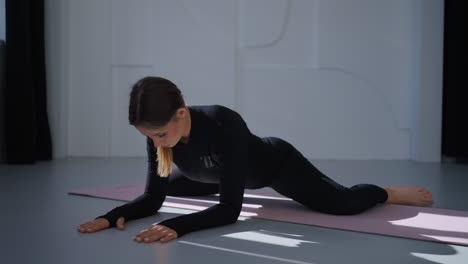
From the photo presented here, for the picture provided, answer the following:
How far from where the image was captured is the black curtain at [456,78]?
163 inches

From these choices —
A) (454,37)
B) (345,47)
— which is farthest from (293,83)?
(454,37)

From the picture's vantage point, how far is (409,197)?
216cm

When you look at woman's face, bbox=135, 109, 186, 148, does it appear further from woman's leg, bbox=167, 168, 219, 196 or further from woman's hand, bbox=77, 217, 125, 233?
woman's leg, bbox=167, 168, 219, 196

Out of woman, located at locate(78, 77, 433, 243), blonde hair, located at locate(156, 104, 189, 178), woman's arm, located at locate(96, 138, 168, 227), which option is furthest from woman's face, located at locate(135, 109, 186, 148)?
woman's arm, located at locate(96, 138, 168, 227)

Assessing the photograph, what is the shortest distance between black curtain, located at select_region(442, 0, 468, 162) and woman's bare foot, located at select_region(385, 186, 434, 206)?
2.29 metres

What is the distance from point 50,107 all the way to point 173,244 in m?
3.03

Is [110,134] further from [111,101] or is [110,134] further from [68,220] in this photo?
[68,220]

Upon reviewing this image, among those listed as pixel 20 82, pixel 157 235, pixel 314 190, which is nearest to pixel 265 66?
pixel 20 82

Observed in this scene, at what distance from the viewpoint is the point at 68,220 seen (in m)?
1.84

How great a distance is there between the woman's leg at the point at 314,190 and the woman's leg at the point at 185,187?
0.42 meters

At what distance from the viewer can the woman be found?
4.83 feet

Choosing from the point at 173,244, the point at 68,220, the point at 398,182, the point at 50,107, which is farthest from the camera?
the point at 50,107

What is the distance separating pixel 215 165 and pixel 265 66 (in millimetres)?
2720

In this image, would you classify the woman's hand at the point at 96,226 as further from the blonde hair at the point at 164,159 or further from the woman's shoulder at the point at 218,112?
the woman's shoulder at the point at 218,112
